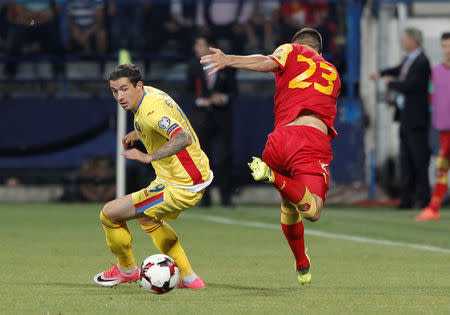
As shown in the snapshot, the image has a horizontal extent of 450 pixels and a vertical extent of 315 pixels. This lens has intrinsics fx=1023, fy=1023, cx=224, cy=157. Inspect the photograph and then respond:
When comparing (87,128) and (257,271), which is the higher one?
(257,271)

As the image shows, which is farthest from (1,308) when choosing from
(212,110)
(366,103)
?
(366,103)

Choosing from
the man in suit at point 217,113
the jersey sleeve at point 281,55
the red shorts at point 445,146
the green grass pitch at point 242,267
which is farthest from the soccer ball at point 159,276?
the man in suit at point 217,113

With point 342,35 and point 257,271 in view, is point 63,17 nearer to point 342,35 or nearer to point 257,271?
point 342,35

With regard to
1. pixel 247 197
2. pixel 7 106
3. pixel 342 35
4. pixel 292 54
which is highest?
pixel 292 54

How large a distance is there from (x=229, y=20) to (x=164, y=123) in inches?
439

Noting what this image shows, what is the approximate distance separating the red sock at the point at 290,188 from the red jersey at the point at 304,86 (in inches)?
24.1

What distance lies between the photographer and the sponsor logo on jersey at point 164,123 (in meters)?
6.50

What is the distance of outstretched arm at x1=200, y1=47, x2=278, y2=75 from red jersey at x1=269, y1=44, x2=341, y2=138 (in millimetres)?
333

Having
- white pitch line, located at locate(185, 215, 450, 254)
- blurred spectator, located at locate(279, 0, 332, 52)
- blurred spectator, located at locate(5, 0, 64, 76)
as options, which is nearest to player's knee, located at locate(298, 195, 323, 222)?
white pitch line, located at locate(185, 215, 450, 254)

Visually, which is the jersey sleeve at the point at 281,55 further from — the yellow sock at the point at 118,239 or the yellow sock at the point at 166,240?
the yellow sock at the point at 118,239

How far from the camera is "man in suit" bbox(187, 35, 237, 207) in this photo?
47.7ft

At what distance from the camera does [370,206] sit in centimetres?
1555

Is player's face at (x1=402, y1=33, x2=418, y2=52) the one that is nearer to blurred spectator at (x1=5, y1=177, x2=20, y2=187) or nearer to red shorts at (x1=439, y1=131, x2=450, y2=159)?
red shorts at (x1=439, y1=131, x2=450, y2=159)

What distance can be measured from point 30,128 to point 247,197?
142 inches
